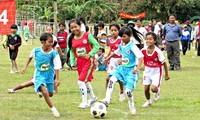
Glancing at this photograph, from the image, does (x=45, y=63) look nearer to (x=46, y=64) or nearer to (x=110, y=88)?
(x=46, y=64)

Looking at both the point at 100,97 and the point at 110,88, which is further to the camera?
the point at 100,97

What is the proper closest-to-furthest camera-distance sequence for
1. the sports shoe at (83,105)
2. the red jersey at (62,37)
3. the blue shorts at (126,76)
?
the blue shorts at (126,76), the sports shoe at (83,105), the red jersey at (62,37)

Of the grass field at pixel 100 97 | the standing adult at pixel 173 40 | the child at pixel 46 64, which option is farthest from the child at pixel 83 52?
the standing adult at pixel 173 40

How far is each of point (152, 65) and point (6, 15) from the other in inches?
386

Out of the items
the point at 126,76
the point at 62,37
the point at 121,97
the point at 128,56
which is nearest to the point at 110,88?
the point at 126,76

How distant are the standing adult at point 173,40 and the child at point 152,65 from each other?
924cm

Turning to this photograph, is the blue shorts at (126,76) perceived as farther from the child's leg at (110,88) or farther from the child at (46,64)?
the child at (46,64)

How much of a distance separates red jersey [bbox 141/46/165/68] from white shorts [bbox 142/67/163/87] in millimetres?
87

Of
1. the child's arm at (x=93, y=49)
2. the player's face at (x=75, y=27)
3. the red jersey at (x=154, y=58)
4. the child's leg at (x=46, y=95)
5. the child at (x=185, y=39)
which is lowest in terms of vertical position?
the child at (x=185, y=39)

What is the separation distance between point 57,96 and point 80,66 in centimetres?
182

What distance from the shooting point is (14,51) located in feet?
59.3

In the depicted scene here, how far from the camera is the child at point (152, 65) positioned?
10.6 meters

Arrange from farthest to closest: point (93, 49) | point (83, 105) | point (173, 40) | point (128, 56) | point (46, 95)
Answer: point (173, 40) < point (93, 49) < point (83, 105) < point (128, 56) < point (46, 95)

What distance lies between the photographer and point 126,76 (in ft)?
32.6
